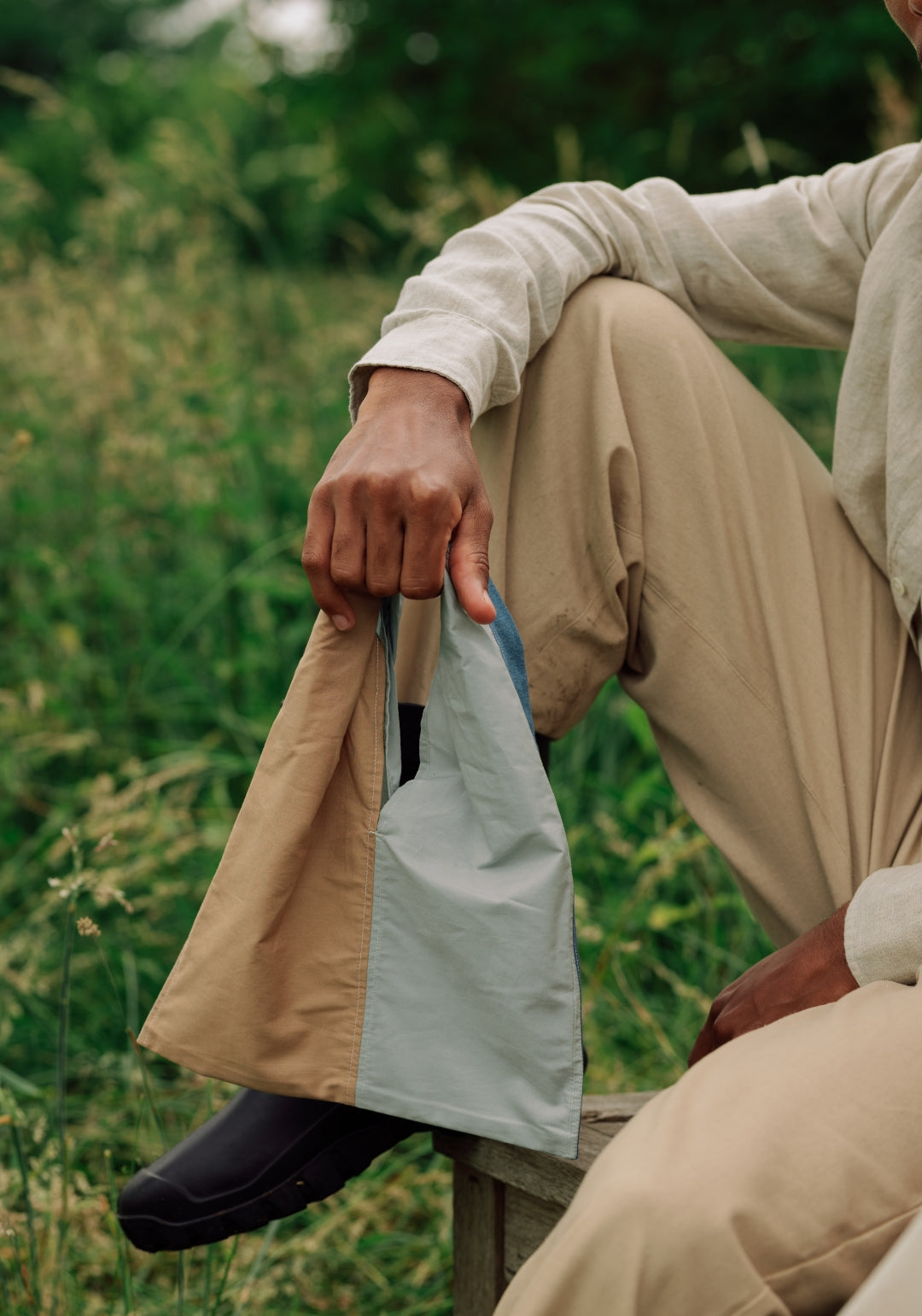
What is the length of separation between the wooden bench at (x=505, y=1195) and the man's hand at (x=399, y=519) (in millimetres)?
554

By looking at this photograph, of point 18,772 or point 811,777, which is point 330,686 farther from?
point 18,772

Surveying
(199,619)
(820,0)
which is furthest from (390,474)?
(820,0)

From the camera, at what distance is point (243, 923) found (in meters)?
1.08

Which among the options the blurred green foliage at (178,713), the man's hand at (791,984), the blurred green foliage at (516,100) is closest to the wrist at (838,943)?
the man's hand at (791,984)

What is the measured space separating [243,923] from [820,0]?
31.7ft

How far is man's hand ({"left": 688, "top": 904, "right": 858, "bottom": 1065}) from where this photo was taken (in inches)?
41.3

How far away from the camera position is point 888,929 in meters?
1.01

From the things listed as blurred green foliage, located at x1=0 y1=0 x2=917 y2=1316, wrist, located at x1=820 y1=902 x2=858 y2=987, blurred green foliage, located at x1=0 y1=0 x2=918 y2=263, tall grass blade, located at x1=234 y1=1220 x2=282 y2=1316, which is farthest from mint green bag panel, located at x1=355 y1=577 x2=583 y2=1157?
blurred green foliage, located at x1=0 y1=0 x2=918 y2=263

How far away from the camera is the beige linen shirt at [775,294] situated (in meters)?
1.20

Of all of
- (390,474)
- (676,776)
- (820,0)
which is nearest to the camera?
(390,474)

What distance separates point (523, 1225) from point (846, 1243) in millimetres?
607

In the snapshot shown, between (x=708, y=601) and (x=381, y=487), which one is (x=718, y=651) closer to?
(x=708, y=601)

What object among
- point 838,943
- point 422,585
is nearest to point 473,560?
point 422,585

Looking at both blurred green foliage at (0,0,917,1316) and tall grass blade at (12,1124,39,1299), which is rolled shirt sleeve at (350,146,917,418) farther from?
tall grass blade at (12,1124,39,1299)
